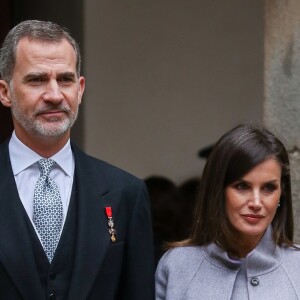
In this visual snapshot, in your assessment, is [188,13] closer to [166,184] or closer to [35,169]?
[166,184]

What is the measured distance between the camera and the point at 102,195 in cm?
336

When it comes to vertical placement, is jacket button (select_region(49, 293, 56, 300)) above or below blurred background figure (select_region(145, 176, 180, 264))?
above

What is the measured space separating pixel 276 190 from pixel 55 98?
750 millimetres

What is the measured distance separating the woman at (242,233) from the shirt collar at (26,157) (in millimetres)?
453

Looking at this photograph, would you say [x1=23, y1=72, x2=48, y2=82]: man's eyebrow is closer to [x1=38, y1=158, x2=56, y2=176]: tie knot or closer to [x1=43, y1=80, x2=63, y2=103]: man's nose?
[x1=43, y1=80, x2=63, y2=103]: man's nose

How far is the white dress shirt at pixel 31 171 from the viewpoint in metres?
3.28

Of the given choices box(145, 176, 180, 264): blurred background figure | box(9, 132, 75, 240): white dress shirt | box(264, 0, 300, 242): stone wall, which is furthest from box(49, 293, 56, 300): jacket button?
box(145, 176, 180, 264): blurred background figure

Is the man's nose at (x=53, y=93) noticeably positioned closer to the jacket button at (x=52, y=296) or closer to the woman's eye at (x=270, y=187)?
the jacket button at (x=52, y=296)

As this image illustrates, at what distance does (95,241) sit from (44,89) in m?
0.49

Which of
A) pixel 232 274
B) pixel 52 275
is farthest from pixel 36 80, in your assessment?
pixel 232 274

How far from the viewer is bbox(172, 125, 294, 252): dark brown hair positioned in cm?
337

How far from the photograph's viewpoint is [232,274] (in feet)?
11.2

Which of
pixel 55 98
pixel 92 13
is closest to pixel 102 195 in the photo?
pixel 55 98

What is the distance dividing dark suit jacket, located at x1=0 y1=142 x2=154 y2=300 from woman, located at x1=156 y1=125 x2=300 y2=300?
0.46 feet
